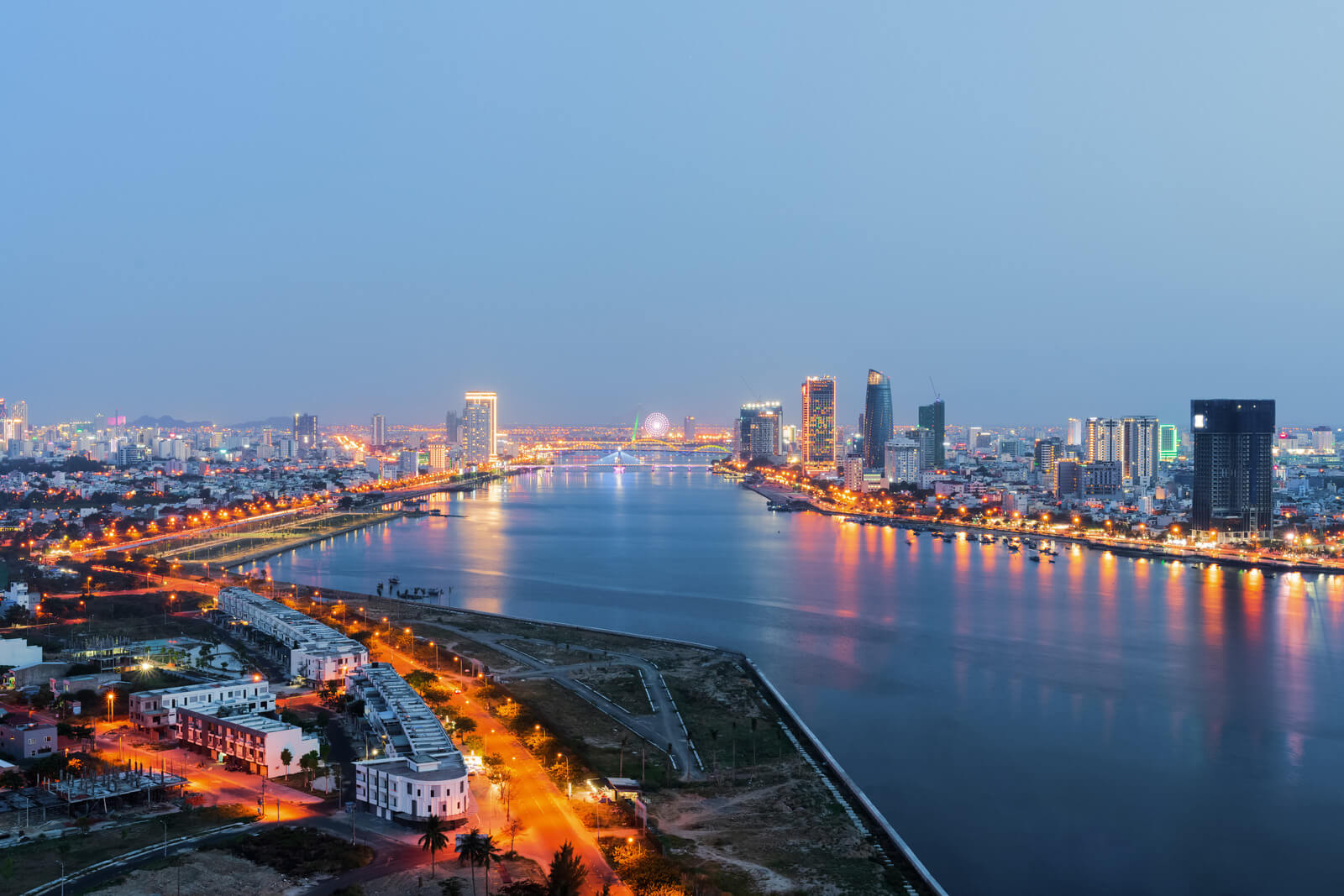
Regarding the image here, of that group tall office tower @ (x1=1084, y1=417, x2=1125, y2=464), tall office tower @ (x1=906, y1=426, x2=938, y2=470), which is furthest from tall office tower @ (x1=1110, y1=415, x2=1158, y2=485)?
tall office tower @ (x1=906, y1=426, x2=938, y2=470)

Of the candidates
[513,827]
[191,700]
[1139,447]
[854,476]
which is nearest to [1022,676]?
[513,827]

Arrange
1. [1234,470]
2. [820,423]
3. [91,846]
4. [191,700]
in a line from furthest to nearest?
1. [820,423]
2. [1234,470]
3. [191,700]
4. [91,846]

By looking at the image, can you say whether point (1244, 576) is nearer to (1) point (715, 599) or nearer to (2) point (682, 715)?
(1) point (715, 599)

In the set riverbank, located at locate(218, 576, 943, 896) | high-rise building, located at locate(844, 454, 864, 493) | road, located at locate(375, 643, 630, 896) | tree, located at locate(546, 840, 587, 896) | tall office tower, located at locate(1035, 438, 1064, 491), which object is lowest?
riverbank, located at locate(218, 576, 943, 896)

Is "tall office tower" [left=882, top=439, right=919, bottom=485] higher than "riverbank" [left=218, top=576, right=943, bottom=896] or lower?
higher

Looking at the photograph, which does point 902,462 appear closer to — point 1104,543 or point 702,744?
point 1104,543

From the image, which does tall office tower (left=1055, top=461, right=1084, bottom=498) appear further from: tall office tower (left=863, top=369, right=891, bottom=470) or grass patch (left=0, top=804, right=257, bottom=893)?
grass patch (left=0, top=804, right=257, bottom=893)

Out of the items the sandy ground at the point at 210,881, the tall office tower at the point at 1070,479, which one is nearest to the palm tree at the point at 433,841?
the sandy ground at the point at 210,881


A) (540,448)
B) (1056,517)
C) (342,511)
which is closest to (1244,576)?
(1056,517)
